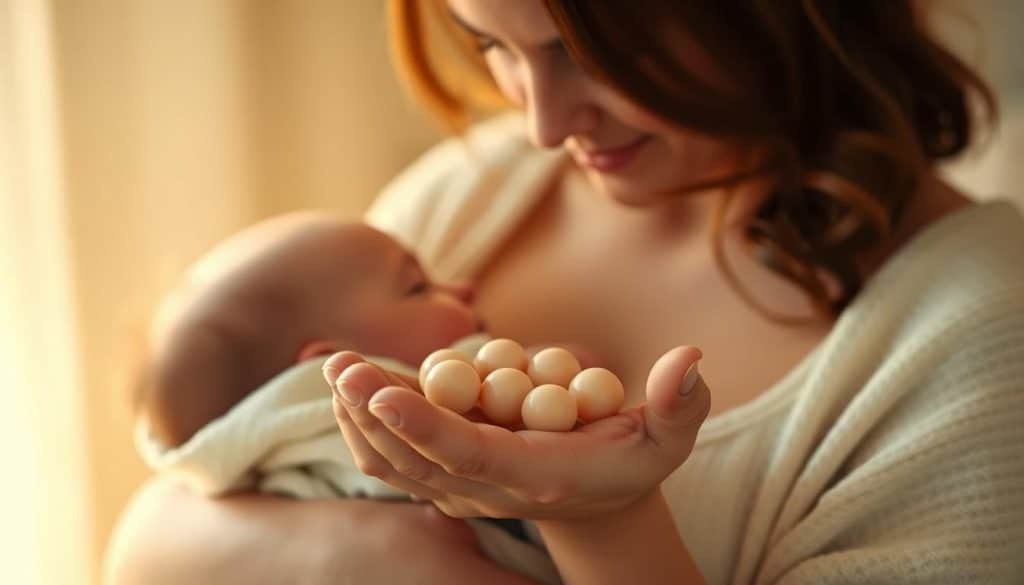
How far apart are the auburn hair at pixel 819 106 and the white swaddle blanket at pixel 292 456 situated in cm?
36

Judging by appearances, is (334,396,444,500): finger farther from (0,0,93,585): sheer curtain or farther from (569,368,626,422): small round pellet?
(0,0,93,585): sheer curtain

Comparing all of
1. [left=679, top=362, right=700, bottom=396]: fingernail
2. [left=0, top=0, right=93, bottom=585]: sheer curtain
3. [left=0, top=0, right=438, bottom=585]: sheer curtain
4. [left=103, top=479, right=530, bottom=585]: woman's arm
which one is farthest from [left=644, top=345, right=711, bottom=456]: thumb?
[left=0, top=0, right=93, bottom=585]: sheer curtain

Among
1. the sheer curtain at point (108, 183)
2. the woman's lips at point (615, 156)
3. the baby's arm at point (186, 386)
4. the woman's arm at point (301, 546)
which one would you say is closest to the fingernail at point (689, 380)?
the woman's arm at point (301, 546)

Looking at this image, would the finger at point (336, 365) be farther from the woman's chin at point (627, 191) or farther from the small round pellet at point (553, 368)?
the woman's chin at point (627, 191)

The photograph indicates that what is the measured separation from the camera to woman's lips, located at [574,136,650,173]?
101 cm

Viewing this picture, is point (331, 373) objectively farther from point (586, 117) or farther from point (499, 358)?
point (586, 117)

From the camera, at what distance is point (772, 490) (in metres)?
0.94

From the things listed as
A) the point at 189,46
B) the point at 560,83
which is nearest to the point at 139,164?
the point at 189,46

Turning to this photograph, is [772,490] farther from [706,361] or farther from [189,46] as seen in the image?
[189,46]

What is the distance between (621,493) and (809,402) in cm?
33

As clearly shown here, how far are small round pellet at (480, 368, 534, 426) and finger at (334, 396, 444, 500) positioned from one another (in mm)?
63

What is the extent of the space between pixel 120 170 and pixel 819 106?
33.4 inches

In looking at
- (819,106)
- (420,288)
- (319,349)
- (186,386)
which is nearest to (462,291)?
(420,288)

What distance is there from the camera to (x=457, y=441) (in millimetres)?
608
